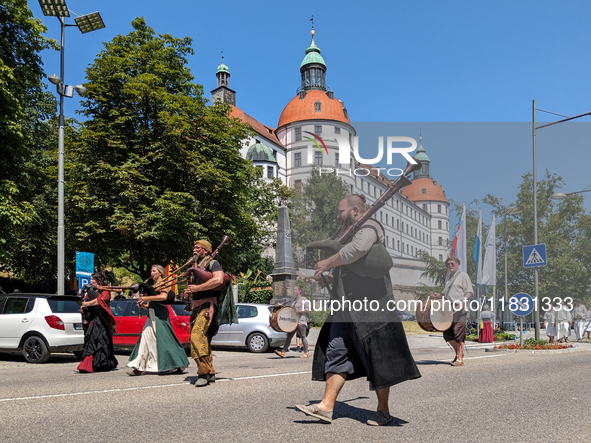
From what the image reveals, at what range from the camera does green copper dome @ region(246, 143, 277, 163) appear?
7806 centimetres

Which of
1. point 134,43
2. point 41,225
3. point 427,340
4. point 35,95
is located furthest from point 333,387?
point 41,225

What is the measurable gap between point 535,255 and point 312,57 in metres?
82.6

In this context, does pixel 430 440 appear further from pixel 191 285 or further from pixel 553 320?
pixel 553 320

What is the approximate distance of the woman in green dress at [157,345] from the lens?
8.98m

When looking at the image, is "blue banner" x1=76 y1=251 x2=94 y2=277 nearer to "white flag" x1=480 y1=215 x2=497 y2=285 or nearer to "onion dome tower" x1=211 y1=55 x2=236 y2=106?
"white flag" x1=480 y1=215 x2=497 y2=285

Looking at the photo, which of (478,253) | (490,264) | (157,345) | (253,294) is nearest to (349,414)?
(157,345)

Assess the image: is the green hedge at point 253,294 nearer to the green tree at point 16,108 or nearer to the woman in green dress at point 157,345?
the green tree at point 16,108

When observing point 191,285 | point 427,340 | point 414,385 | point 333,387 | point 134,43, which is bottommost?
point 427,340

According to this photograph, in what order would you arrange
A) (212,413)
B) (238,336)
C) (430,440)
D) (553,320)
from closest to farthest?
(430,440) < (212,413) < (238,336) < (553,320)

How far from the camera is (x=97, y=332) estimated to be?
1009 centimetres

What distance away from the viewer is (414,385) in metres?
7.86

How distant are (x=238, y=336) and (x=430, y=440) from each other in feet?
41.4

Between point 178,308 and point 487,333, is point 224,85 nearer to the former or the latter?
point 487,333

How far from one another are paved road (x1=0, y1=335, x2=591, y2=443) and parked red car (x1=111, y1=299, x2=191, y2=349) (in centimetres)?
477
